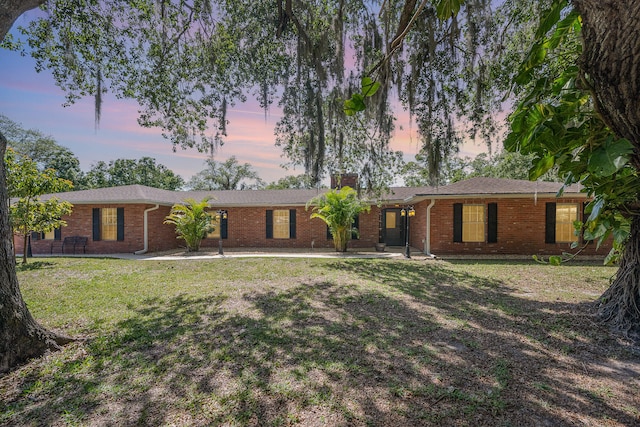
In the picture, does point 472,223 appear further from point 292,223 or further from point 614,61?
point 614,61

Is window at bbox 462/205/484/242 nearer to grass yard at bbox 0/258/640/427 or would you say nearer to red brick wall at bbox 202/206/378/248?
red brick wall at bbox 202/206/378/248

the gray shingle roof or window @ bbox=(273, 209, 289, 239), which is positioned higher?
the gray shingle roof

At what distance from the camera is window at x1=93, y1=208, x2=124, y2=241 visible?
12344mm

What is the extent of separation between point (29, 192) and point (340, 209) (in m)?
10.1

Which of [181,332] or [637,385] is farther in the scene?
[181,332]

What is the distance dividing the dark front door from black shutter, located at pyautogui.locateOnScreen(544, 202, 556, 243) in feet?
19.4

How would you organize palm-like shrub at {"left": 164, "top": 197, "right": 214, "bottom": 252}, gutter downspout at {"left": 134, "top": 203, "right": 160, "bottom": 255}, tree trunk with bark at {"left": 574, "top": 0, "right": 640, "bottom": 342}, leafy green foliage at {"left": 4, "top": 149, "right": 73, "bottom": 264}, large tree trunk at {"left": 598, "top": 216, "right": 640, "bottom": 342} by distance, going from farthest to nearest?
1. palm-like shrub at {"left": 164, "top": 197, "right": 214, "bottom": 252}
2. gutter downspout at {"left": 134, "top": 203, "right": 160, "bottom": 255}
3. leafy green foliage at {"left": 4, "top": 149, "right": 73, "bottom": 264}
4. large tree trunk at {"left": 598, "top": 216, "right": 640, "bottom": 342}
5. tree trunk with bark at {"left": 574, "top": 0, "right": 640, "bottom": 342}

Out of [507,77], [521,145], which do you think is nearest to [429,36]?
[507,77]

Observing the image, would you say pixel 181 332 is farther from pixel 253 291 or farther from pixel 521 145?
pixel 521 145

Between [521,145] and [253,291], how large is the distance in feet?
18.2

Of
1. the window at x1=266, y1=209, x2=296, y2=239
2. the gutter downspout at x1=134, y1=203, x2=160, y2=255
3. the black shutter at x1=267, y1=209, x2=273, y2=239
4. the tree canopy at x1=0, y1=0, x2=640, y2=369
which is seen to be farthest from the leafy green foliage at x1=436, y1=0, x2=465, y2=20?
the gutter downspout at x1=134, y1=203, x2=160, y2=255

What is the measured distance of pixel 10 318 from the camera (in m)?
3.02

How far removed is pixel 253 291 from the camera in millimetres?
6059

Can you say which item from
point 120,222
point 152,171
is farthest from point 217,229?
point 152,171
